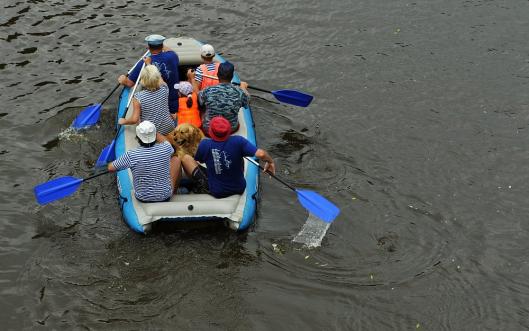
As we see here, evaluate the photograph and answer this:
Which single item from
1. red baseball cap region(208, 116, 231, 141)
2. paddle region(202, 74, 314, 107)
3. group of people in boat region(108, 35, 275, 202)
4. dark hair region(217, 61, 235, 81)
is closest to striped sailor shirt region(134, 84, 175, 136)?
group of people in boat region(108, 35, 275, 202)

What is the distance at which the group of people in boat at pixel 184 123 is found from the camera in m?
8.02

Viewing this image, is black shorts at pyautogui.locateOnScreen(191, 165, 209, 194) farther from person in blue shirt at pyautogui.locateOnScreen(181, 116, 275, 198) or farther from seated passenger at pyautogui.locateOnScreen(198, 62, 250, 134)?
seated passenger at pyautogui.locateOnScreen(198, 62, 250, 134)

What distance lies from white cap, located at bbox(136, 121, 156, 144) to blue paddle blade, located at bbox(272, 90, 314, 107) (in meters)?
3.67

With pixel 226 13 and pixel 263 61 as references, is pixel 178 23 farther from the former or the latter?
pixel 263 61

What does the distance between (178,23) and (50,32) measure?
278cm

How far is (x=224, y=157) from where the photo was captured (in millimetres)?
8125

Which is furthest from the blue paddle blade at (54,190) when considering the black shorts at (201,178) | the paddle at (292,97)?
the paddle at (292,97)

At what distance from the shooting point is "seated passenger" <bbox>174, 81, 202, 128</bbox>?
32.3 feet

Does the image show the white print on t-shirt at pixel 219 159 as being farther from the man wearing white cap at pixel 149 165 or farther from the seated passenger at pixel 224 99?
the seated passenger at pixel 224 99

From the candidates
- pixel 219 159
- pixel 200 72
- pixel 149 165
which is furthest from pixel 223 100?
pixel 149 165

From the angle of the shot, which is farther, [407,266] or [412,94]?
[412,94]

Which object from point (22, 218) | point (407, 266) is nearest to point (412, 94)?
point (407, 266)

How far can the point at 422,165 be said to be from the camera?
10.2m

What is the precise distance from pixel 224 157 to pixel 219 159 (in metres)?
0.08
